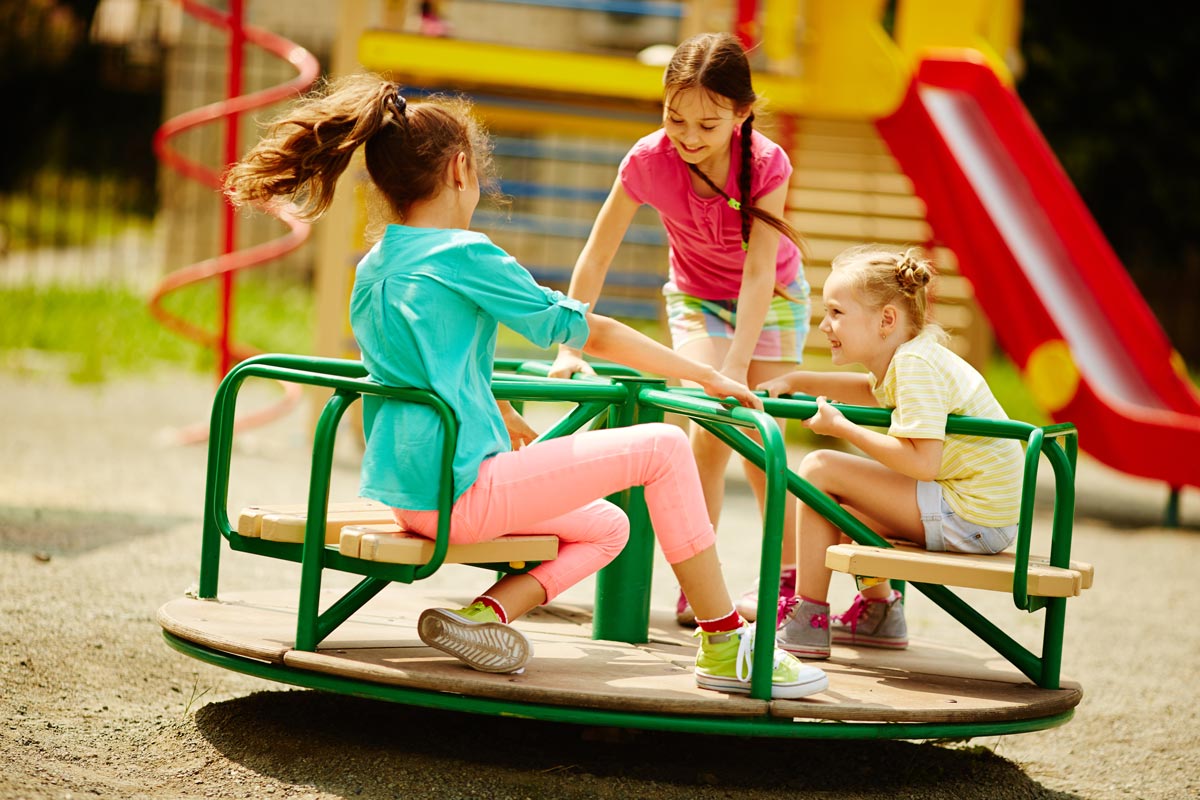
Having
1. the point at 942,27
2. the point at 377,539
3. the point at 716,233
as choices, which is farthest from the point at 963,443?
the point at 942,27

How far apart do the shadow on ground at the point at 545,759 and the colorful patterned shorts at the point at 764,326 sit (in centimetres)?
106

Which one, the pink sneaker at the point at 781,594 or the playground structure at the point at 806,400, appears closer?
the playground structure at the point at 806,400

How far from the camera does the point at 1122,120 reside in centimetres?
1451

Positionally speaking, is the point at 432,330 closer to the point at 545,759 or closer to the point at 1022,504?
the point at 545,759

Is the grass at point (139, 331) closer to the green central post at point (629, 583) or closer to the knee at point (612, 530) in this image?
the green central post at point (629, 583)

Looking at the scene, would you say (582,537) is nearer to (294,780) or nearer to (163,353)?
(294,780)

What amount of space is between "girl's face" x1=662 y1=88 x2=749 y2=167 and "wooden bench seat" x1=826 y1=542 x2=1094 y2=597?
3.55 feet

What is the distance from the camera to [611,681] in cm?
298

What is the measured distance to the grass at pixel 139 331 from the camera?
10.2 meters

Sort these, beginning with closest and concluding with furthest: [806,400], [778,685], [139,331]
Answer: [778,685] → [806,400] → [139,331]

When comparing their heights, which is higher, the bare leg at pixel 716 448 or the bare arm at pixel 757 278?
the bare arm at pixel 757 278

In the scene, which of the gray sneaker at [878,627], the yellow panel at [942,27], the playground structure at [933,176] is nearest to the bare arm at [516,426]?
the gray sneaker at [878,627]

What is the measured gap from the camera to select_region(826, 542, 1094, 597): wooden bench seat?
3.03 meters

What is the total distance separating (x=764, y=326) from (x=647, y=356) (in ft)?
2.89
